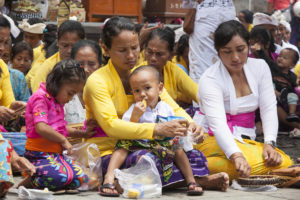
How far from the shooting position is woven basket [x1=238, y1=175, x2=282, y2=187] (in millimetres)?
3740

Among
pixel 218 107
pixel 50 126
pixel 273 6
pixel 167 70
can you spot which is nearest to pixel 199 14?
pixel 167 70

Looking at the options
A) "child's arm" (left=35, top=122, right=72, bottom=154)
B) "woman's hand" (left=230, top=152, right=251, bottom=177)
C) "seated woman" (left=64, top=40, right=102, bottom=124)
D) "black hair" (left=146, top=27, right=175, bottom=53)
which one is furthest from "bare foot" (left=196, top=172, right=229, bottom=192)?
"black hair" (left=146, top=27, right=175, bottom=53)

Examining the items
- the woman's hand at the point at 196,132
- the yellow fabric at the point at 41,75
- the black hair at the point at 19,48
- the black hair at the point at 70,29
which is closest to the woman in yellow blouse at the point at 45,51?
the black hair at the point at 19,48

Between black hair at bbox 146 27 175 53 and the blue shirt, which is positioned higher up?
black hair at bbox 146 27 175 53

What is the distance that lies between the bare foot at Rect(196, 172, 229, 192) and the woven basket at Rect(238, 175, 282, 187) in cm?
17

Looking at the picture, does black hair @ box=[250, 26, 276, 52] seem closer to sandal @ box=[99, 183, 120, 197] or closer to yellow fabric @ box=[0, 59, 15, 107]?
yellow fabric @ box=[0, 59, 15, 107]

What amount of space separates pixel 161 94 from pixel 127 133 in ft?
1.97

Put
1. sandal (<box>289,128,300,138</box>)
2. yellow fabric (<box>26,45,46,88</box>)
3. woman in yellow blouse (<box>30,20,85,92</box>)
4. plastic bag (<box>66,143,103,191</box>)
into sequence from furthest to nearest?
1. sandal (<box>289,128,300,138</box>)
2. yellow fabric (<box>26,45,46,88</box>)
3. woman in yellow blouse (<box>30,20,85,92</box>)
4. plastic bag (<box>66,143,103,191</box>)

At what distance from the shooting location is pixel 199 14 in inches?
241

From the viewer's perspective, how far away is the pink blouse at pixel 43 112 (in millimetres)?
3428

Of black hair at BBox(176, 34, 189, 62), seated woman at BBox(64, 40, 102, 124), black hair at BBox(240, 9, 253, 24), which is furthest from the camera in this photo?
black hair at BBox(240, 9, 253, 24)

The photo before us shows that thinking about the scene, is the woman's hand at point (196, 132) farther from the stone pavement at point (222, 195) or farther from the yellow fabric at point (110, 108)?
the stone pavement at point (222, 195)

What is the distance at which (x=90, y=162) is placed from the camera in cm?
366

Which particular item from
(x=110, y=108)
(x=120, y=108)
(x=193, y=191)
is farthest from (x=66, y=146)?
(x=193, y=191)
